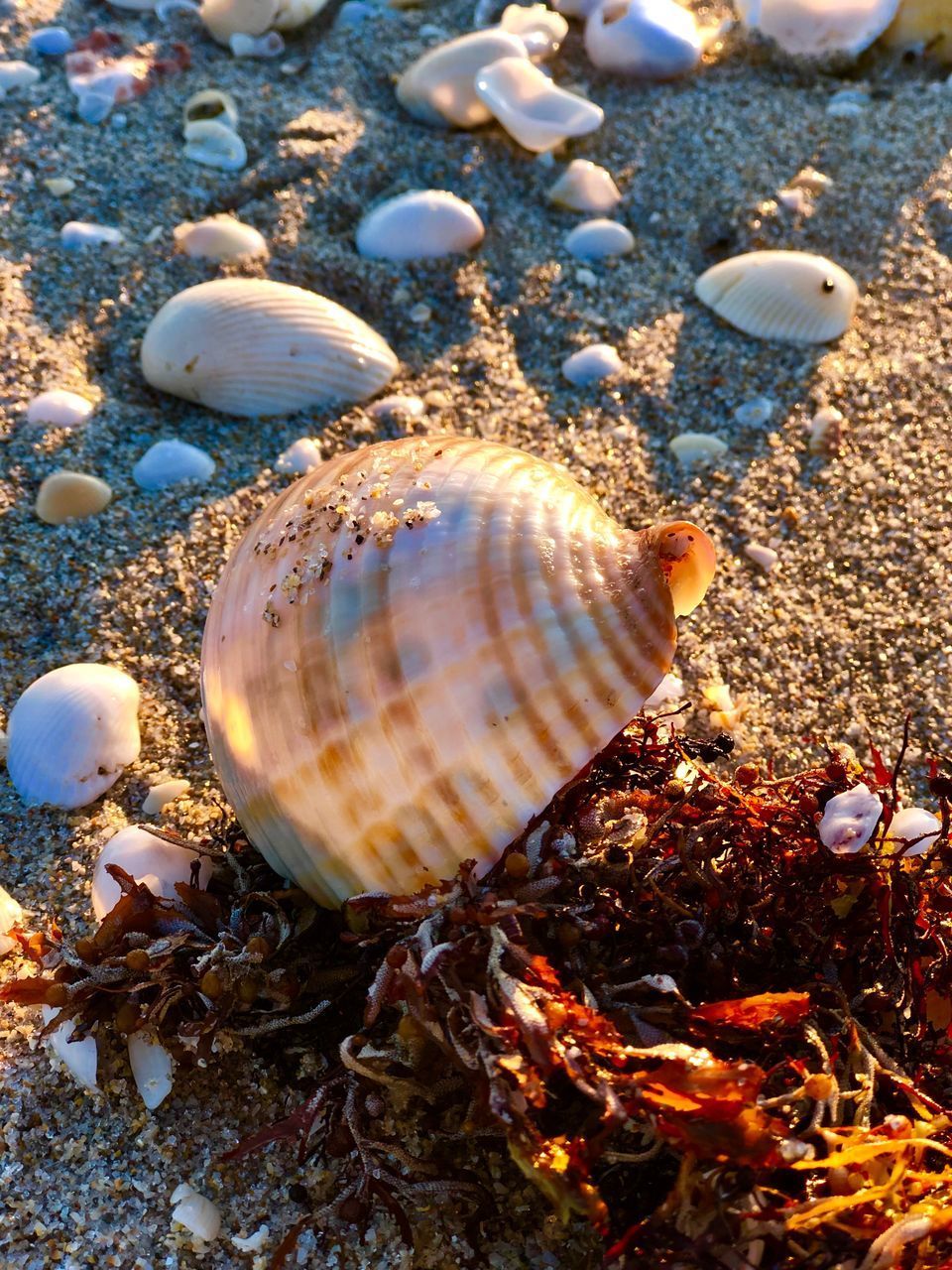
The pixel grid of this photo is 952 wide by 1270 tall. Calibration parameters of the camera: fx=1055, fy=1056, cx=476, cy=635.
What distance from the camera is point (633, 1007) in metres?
1.56

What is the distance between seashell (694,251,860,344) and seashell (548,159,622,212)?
573 mm

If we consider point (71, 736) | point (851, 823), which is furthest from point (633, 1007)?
point (71, 736)

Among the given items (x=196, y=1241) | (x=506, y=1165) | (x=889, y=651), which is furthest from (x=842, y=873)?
(x=196, y=1241)

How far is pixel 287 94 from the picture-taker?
384 centimetres

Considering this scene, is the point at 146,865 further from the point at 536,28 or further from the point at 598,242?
the point at 536,28

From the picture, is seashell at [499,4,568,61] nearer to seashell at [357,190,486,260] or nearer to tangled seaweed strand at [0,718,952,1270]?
seashell at [357,190,486,260]

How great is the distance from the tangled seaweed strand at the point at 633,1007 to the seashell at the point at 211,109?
281cm

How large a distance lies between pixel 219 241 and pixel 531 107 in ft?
4.06

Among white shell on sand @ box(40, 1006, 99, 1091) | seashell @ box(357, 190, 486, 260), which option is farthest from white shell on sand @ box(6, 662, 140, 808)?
seashell @ box(357, 190, 486, 260)

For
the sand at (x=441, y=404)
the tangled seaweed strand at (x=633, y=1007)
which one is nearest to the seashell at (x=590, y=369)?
the sand at (x=441, y=404)

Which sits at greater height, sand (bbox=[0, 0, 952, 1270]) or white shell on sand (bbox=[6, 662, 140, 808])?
sand (bbox=[0, 0, 952, 1270])

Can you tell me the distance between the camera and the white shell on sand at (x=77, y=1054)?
1694 mm

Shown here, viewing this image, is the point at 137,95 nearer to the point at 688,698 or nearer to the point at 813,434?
the point at 813,434

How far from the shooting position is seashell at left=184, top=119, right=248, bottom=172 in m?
3.54
